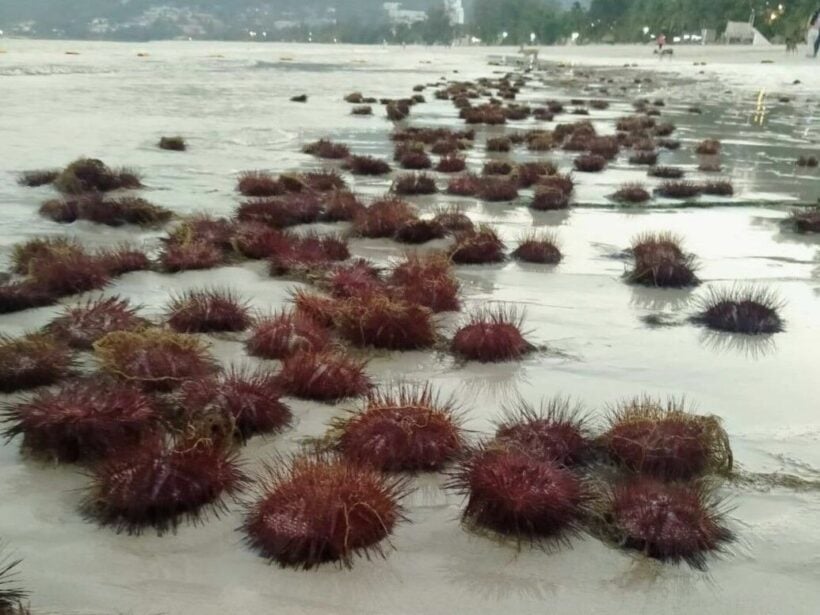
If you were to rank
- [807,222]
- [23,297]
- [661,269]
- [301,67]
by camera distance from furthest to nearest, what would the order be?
[301,67], [807,222], [661,269], [23,297]

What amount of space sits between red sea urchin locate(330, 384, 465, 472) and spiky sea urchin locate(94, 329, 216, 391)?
112 centimetres

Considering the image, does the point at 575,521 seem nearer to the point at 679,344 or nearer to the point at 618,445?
the point at 618,445

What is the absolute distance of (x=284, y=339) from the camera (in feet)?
20.0

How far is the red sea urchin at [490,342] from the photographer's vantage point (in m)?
6.33

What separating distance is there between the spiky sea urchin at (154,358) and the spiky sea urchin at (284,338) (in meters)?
0.46

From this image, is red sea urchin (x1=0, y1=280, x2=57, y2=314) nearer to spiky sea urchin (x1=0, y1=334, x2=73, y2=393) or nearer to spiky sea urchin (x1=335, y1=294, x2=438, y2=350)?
spiky sea urchin (x1=0, y1=334, x2=73, y2=393)

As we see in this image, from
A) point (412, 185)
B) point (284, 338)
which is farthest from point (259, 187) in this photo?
point (284, 338)

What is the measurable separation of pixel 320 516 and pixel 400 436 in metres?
0.99

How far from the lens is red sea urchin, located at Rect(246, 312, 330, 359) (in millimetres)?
6062

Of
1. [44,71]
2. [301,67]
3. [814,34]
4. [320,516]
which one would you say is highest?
[814,34]

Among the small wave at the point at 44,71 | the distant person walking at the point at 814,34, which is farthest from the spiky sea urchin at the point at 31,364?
the distant person walking at the point at 814,34

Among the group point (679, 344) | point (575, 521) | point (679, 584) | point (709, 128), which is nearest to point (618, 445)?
point (575, 521)

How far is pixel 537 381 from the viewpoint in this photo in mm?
5988

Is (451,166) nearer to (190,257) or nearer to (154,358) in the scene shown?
(190,257)
